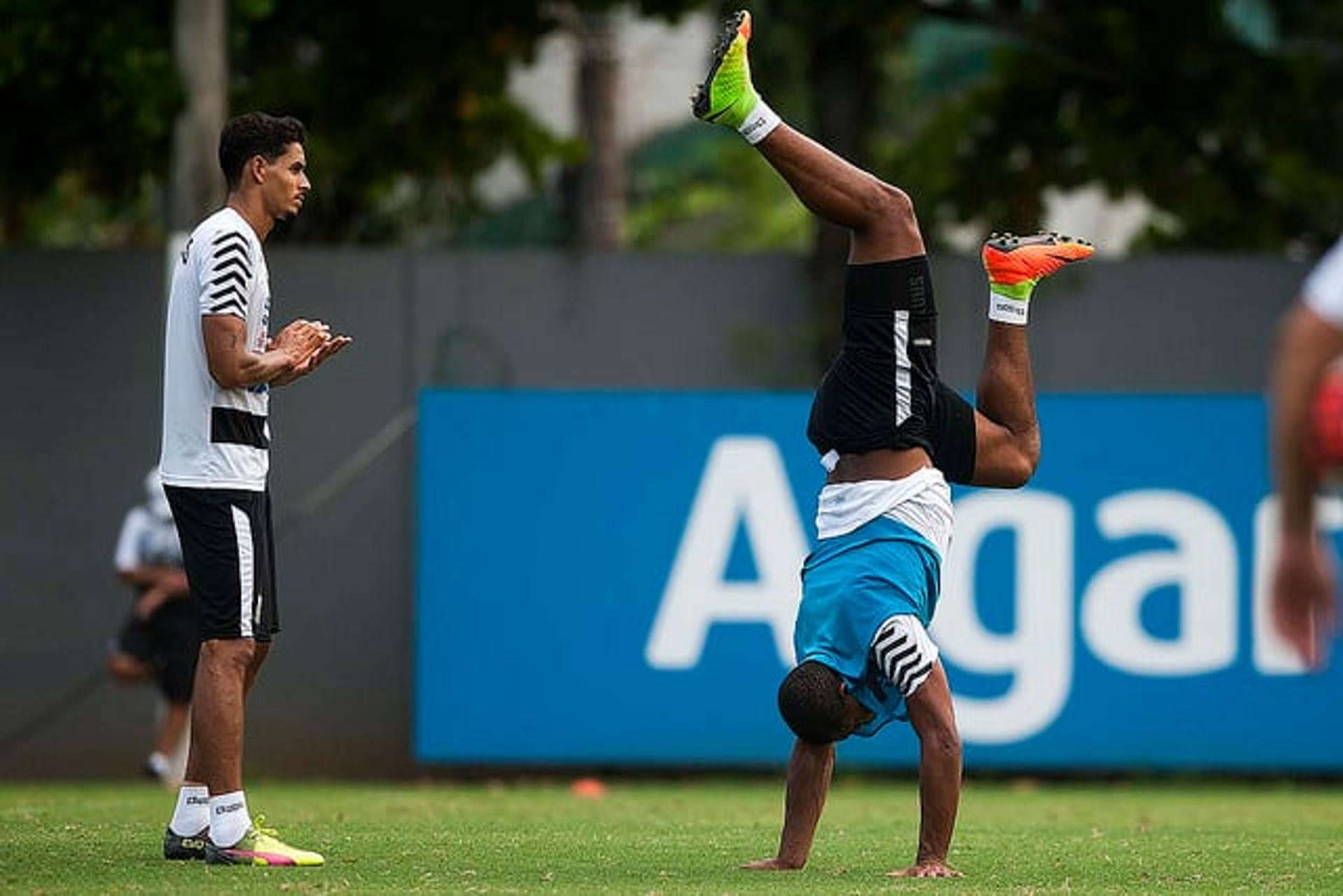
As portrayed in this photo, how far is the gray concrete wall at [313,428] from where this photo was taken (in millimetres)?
14969

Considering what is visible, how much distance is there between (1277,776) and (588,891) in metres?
8.05

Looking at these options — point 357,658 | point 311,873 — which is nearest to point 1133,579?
point 357,658

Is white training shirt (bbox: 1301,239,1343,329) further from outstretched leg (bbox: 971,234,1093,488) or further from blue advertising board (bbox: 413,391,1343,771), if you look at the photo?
blue advertising board (bbox: 413,391,1343,771)

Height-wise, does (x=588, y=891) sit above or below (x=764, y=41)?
below

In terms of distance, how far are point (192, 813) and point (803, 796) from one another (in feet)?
6.37

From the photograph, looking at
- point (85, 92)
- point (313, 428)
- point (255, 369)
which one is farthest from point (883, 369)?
point (85, 92)

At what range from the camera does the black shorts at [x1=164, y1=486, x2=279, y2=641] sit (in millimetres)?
8039

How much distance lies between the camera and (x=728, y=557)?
13.9 metres

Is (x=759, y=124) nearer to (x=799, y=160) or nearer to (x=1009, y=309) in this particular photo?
(x=799, y=160)

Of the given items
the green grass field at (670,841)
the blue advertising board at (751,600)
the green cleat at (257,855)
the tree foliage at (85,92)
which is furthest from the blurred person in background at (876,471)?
the tree foliage at (85,92)

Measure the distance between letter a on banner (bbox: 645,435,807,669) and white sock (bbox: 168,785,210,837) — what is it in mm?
5803

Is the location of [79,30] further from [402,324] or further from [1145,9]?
[1145,9]

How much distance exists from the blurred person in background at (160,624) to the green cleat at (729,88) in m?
7.19

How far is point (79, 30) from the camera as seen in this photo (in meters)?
15.2
